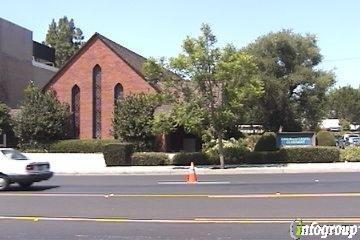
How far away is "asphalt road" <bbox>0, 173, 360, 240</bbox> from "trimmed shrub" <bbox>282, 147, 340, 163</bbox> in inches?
595

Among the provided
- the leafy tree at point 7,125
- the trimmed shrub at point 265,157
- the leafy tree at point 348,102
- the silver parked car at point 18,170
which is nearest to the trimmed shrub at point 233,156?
the trimmed shrub at point 265,157

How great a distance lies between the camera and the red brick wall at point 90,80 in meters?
45.7

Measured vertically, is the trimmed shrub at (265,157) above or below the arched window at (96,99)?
below

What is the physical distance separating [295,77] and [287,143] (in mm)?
22272

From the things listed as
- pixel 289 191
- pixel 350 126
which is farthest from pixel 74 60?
pixel 350 126

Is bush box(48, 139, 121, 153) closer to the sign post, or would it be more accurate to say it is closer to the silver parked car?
the sign post

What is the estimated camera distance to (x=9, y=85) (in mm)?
55656

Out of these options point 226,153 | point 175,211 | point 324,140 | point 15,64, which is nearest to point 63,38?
point 15,64

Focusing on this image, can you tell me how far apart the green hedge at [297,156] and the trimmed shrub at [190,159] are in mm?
2320

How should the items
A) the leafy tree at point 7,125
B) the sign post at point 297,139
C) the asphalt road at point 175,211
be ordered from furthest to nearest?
the leafy tree at point 7,125
the sign post at point 297,139
the asphalt road at point 175,211

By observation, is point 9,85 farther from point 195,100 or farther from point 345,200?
point 345,200

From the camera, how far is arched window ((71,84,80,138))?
4675cm

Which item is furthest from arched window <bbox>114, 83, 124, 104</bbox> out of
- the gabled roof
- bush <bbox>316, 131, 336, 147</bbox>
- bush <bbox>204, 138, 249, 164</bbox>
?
bush <bbox>316, 131, 336, 147</bbox>

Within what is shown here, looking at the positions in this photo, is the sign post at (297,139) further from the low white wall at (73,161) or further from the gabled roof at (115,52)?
the gabled roof at (115,52)
